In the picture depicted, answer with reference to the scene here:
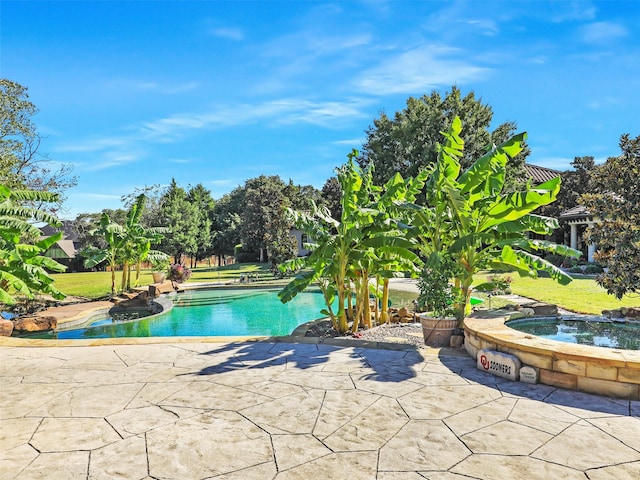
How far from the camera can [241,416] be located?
4.29 m

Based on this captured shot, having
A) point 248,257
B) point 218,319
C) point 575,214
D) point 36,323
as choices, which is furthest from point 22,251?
point 248,257

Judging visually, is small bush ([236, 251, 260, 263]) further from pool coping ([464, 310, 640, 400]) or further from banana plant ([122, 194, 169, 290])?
pool coping ([464, 310, 640, 400])

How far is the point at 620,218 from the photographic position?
30.9 feet

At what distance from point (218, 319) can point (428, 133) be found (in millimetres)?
19900

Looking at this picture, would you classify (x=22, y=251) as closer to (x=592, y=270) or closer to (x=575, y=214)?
(x=592, y=270)

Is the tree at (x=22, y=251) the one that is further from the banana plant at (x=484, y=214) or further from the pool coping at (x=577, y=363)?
the pool coping at (x=577, y=363)

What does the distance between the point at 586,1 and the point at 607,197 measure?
450cm

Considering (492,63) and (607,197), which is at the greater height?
(492,63)

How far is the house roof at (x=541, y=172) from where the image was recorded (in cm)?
3850

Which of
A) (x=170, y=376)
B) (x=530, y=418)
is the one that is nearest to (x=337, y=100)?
(x=170, y=376)

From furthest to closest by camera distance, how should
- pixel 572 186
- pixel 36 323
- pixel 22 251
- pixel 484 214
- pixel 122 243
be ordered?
pixel 572 186 < pixel 122 243 < pixel 36 323 < pixel 22 251 < pixel 484 214

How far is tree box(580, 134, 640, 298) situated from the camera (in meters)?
9.17

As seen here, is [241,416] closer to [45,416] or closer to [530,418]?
[45,416]

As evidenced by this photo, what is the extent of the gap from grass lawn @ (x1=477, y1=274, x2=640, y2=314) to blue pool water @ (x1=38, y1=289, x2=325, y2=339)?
7.72 metres
